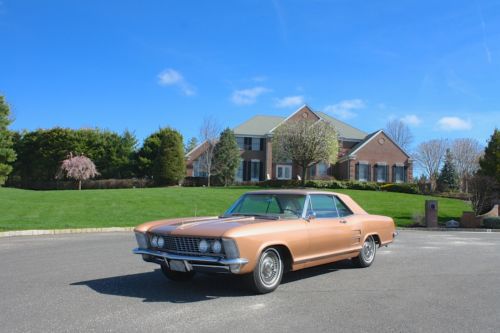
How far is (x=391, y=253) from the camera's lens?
11.5 m

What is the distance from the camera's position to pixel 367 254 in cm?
917

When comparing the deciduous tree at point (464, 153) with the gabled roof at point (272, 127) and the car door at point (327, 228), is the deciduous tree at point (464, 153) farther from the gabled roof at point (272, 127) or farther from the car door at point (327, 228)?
the car door at point (327, 228)

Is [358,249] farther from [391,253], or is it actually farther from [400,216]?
[400,216]

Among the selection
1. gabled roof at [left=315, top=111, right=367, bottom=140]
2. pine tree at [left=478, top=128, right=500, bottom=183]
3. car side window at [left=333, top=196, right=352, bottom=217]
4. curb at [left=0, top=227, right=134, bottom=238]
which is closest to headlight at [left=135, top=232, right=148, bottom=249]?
car side window at [left=333, top=196, right=352, bottom=217]

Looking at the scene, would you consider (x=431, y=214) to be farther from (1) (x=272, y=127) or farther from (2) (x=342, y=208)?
(1) (x=272, y=127)

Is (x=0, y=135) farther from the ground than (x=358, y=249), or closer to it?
farther from the ground

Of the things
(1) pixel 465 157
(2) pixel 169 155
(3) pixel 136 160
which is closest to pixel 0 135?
(3) pixel 136 160

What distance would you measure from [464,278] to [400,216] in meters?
17.3

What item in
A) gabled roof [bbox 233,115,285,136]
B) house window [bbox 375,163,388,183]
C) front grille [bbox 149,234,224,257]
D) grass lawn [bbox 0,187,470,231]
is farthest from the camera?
gabled roof [bbox 233,115,285,136]

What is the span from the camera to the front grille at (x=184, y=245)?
6.39m

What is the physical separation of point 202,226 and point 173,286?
1203 mm

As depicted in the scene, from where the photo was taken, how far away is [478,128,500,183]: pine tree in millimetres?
29875

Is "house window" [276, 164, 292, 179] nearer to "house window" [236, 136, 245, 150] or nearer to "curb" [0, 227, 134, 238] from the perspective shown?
"house window" [236, 136, 245, 150]

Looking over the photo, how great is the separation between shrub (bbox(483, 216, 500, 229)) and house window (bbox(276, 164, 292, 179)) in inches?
1260
